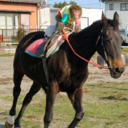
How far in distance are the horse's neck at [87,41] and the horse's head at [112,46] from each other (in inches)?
8.9

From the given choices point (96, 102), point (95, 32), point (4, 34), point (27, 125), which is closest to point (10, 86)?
point (96, 102)

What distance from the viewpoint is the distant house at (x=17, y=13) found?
97.7ft

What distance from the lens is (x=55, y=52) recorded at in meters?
4.81

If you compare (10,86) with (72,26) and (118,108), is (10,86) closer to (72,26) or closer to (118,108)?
(118,108)

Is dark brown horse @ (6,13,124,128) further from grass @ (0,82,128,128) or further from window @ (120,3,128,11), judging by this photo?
window @ (120,3,128,11)

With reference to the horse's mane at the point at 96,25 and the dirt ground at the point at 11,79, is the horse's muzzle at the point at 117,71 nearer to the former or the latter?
the horse's mane at the point at 96,25

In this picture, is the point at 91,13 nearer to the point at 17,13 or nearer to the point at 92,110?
the point at 17,13

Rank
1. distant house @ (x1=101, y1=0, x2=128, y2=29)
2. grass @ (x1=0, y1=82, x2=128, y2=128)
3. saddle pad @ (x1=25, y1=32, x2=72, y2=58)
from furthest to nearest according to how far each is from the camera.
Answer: distant house @ (x1=101, y1=0, x2=128, y2=29) → grass @ (x1=0, y1=82, x2=128, y2=128) → saddle pad @ (x1=25, y1=32, x2=72, y2=58)

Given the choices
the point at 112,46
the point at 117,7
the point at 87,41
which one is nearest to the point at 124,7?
the point at 117,7

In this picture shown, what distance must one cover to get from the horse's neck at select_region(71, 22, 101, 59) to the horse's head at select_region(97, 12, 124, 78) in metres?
0.23

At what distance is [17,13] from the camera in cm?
3105

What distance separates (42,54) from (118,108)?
2783 mm

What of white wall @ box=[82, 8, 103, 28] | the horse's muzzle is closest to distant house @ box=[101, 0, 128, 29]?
white wall @ box=[82, 8, 103, 28]

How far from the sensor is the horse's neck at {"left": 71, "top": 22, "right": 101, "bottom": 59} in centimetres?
444
